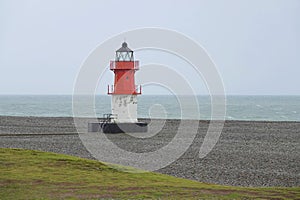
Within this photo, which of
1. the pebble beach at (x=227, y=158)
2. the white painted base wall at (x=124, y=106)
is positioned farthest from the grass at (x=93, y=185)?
the white painted base wall at (x=124, y=106)

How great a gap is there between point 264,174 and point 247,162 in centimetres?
298

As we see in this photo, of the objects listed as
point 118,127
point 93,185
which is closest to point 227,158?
point 118,127

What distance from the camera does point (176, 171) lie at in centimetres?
1675

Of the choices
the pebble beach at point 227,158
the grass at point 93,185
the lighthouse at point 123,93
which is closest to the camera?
the grass at point 93,185

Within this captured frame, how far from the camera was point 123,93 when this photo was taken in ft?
95.6

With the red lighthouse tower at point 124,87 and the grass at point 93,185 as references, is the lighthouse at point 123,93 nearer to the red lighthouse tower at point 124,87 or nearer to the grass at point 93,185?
the red lighthouse tower at point 124,87

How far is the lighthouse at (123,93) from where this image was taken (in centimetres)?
2914

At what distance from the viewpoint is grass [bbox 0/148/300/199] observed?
1042 centimetres

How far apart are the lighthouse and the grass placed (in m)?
14.7

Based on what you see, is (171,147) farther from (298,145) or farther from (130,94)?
(298,145)

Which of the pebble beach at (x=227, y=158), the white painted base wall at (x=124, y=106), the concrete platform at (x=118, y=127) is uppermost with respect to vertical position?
the white painted base wall at (x=124, y=106)

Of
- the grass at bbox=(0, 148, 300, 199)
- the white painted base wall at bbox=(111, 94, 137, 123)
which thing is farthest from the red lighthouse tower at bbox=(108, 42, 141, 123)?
the grass at bbox=(0, 148, 300, 199)

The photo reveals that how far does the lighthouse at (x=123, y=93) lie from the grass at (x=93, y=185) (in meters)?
14.7

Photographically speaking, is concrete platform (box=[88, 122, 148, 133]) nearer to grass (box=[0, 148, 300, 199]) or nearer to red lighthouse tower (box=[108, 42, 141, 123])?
red lighthouse tower (box=[108, 42, 141, 123])
